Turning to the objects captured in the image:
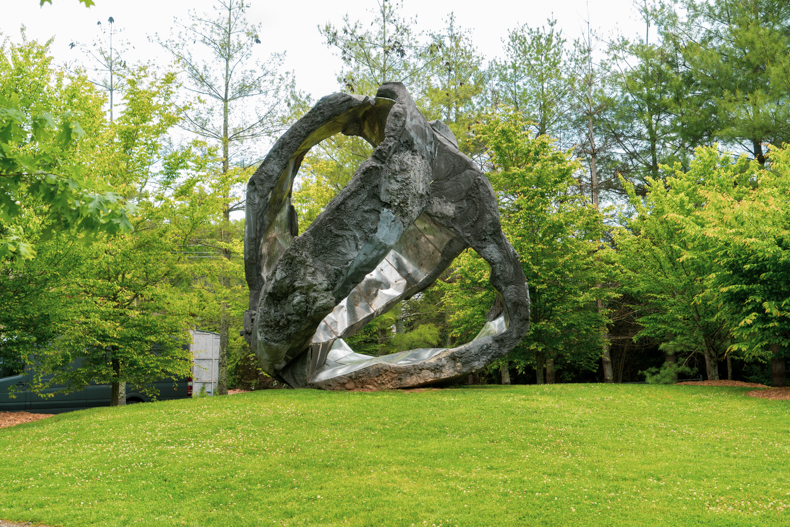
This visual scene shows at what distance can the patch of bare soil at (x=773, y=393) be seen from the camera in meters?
12.0

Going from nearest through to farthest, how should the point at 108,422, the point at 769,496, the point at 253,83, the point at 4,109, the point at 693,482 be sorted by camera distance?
1. the point at 4,109
2. the point at 769,496
3. the point at 693,482
4. the point at 108,422
5. the point at 253,83

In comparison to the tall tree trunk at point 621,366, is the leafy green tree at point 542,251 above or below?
above

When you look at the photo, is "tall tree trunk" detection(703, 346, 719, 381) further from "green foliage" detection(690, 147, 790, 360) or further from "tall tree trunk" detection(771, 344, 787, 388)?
"green foliage" detection(690, 147, 790, 360)

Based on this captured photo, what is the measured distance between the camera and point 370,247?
1052cm

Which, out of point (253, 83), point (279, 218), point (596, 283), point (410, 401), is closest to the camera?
point (410, 401)

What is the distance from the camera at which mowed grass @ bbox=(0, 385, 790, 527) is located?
18.1ft

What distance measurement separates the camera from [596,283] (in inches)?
739

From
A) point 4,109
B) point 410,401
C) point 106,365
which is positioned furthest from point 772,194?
point 106,365

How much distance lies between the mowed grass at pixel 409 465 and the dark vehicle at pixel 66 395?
3243 mm

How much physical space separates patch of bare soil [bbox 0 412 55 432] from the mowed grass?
164 cm

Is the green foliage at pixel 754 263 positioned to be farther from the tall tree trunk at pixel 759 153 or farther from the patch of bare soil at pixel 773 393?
the tall tree trunk at pixel 759 153

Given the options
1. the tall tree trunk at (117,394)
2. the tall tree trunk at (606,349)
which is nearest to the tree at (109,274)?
the tall tree trunk at (117,394)

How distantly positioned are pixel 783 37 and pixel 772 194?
414 inches

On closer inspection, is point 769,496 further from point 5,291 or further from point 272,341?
point 5,291
